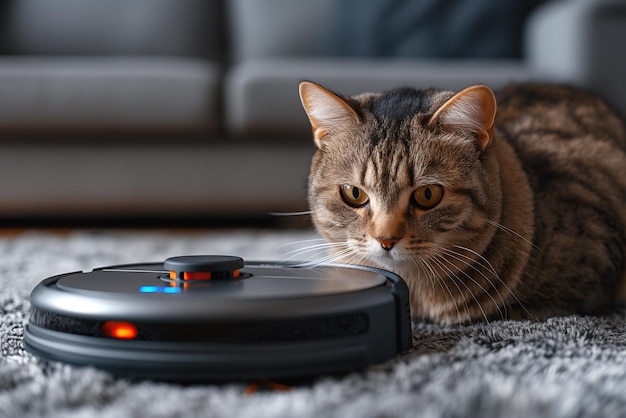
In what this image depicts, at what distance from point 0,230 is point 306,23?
1502 millimetres

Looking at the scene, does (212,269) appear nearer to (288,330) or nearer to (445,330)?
(288,330)

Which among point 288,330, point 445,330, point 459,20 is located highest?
point 459,20

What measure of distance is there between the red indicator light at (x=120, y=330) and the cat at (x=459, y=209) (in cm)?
38

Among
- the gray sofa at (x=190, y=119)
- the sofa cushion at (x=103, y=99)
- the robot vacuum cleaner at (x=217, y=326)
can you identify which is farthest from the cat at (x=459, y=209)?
the sofa cushion at (x=103, y=99)

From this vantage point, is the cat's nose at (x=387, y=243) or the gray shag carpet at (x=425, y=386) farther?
the cat's nose at (x=387, y=243)

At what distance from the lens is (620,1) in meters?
2.07

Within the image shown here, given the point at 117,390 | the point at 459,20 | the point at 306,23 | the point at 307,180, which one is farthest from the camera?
the point at 306,23

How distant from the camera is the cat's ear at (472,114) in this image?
0.97 meters

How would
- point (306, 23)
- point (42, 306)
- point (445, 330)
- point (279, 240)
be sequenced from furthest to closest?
point (306, 23), point (279, 240), point (445, 330), point (42, 306)

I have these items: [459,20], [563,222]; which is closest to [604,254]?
[563,222]

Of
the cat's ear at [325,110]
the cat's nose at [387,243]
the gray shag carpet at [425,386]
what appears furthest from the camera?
the cat's ear at [325,110]

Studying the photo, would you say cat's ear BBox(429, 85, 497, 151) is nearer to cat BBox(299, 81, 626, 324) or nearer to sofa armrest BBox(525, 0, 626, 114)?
cat BBox(299, 81, 626, 324)

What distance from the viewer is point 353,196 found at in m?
1.04

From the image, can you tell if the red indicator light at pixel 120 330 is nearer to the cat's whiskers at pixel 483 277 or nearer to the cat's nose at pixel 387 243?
the cat's nose at pixel 387 243
